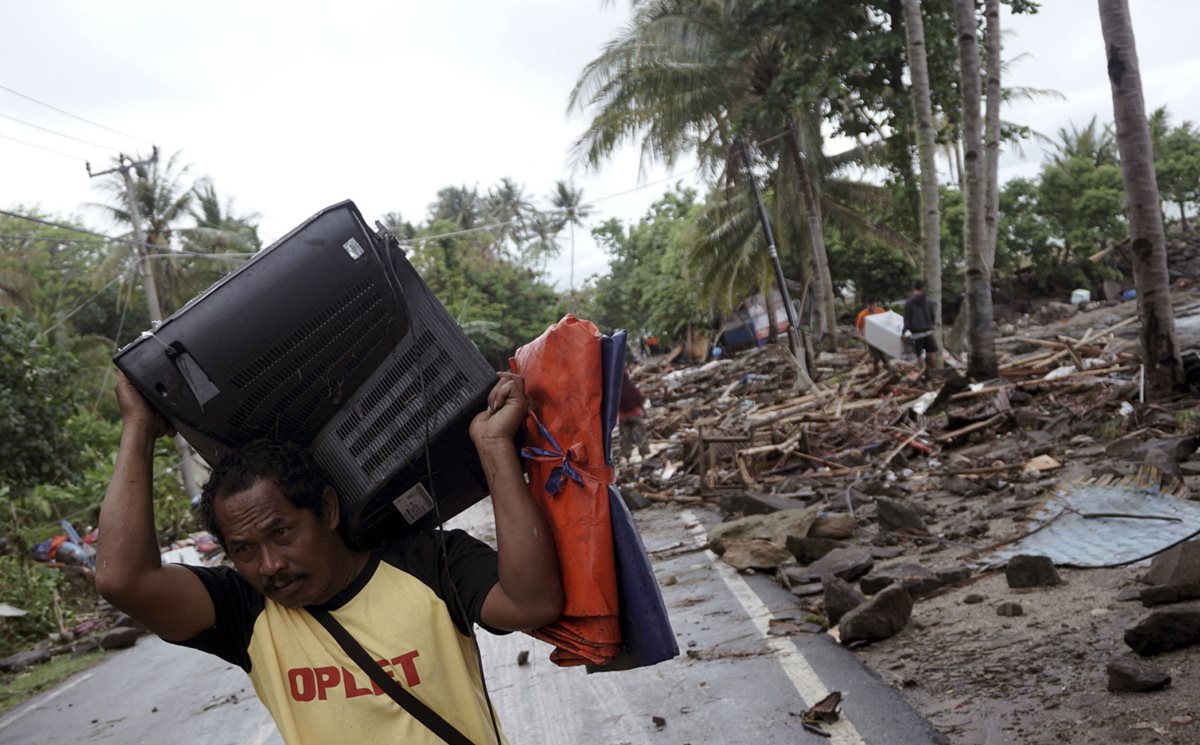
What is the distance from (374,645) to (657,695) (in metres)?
3.70

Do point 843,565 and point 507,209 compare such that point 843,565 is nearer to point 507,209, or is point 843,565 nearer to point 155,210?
point 155,210

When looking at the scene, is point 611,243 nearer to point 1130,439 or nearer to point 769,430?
point 769,430

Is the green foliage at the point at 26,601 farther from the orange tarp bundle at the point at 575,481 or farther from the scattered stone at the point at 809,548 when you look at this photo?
the orange tarp bundle at the point at 575,481

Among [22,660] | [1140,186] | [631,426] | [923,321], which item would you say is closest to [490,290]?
[923,321]

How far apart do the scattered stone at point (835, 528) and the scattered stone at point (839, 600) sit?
2579 mm

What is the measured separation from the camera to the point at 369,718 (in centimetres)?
226

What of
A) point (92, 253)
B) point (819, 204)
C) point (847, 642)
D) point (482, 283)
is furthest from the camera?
point (482, 283)

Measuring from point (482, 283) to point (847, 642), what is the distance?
41553mm

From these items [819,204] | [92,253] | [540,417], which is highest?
[92,253]

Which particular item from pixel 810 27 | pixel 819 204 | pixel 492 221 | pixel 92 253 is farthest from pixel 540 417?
pixel 492 221

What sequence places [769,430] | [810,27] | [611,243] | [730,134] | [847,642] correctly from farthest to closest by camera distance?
[611,243], [730,134], [810,27], [769,430], [847,642]

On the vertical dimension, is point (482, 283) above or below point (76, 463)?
above

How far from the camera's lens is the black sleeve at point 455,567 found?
232cm

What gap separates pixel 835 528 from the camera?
30.3ft
